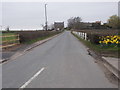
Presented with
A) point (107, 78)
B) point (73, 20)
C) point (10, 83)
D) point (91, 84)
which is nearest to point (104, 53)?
point (107, 78)

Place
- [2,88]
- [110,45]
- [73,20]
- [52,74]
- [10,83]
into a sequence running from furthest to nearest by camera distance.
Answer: [73,20] < [110,45] < [52,74] < [10,83] < [2,88]

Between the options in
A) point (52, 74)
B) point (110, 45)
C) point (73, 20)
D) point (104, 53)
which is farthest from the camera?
point (73, 20)

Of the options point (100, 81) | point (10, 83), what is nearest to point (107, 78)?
point (100, 81)

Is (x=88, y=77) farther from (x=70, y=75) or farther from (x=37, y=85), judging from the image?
(x=37, y=85)

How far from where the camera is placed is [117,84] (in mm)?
6297

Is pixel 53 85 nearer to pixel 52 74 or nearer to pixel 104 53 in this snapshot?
pixel 52 74

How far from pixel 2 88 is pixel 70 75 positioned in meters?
2.68

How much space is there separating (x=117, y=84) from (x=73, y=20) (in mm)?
129022

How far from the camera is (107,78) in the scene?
23.1 feet

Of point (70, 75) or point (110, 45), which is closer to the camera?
point (70, 75)

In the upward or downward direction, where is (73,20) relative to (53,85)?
upward

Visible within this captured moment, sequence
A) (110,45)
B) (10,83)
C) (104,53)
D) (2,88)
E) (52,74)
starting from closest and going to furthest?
(2,88)
(10,83)
(52,74)
(104,53)
(110,45)

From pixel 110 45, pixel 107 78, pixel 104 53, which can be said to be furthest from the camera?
pixel 110 45

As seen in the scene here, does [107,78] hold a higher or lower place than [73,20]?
lower
